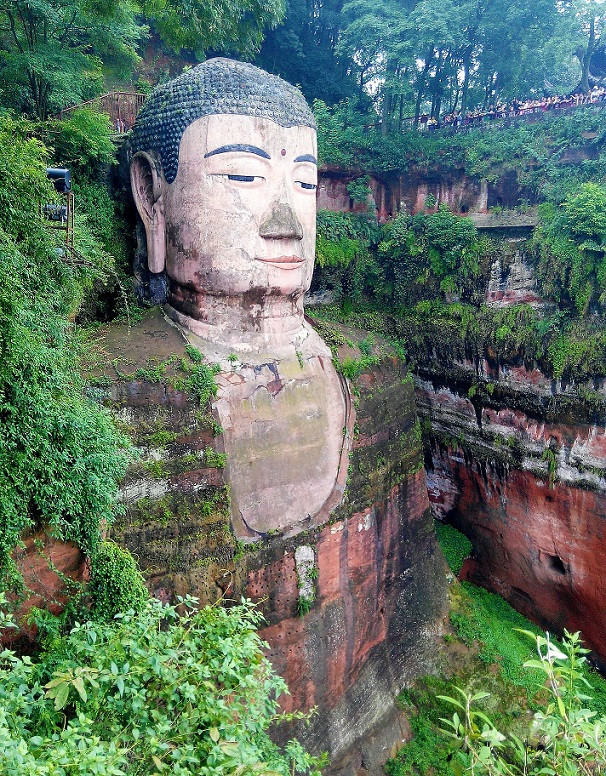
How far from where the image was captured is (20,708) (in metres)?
3.72

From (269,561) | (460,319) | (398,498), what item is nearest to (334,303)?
(460,319)

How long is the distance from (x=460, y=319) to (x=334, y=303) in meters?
2.50

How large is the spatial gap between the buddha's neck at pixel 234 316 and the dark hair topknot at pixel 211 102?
5.31 ft

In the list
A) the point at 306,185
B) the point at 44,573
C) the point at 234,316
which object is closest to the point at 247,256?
the point at 234,316

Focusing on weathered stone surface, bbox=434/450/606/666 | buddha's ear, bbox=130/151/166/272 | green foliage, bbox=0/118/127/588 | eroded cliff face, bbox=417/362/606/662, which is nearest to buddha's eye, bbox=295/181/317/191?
buddha's ear, bbox=130/151/166/272

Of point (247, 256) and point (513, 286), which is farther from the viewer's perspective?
point (513, 286)

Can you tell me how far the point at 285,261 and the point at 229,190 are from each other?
1117 mm

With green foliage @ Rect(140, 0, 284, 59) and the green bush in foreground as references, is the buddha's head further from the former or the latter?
the green bush in foreground

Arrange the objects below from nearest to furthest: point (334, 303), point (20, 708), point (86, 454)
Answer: point (20, 708) < point (86, 454) < point (334, 303)

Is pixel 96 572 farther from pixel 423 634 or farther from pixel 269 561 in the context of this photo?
pixel 423 634

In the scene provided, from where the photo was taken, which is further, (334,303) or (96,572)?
(334,303)

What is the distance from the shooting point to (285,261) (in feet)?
24.5

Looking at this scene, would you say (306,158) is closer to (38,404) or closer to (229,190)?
(229,190)

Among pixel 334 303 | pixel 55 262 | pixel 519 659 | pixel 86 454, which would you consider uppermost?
pixel 55 262
